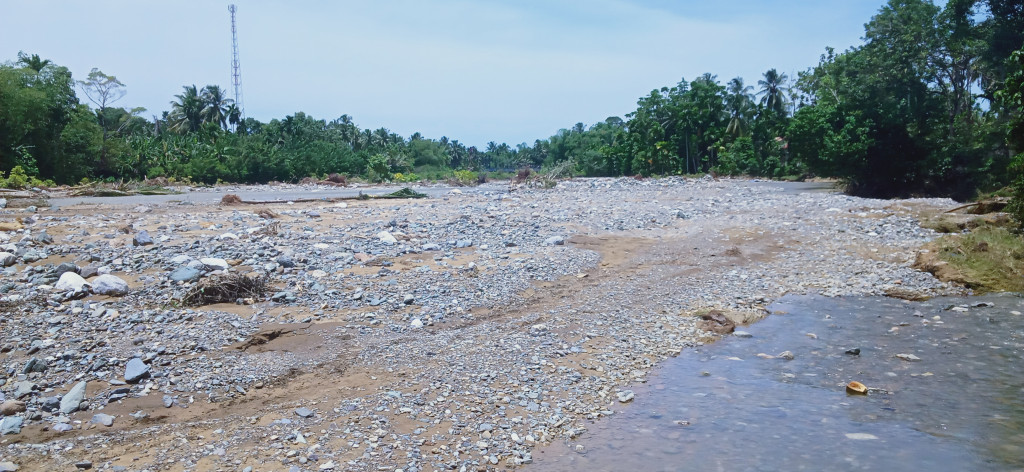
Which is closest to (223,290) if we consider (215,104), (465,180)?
(465,180)

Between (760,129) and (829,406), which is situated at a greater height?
(760,129)

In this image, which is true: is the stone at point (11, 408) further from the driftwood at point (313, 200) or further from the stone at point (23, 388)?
the driftwood at point (313, 200)

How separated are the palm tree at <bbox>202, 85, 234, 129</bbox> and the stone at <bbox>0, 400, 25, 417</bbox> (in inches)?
2648

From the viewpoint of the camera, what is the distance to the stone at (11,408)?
5.07 meters

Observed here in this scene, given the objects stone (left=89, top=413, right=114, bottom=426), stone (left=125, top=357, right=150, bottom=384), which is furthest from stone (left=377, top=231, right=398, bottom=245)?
stone (left=89, top=413, right=114, bottom=426)

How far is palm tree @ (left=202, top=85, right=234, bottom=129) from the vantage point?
66.3 m

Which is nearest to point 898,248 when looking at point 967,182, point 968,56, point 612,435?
point 612,435

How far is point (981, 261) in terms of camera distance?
1095 cm

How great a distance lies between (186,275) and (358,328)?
9.29 ft

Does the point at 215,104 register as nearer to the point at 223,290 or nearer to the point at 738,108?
the point at 738,108

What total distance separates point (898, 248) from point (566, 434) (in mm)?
10477

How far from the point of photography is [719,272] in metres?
11.3

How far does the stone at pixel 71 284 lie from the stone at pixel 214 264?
4.54ft

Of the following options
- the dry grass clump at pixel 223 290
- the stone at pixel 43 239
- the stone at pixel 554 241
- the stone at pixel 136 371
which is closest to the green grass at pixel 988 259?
the stone at pixel 554 241
